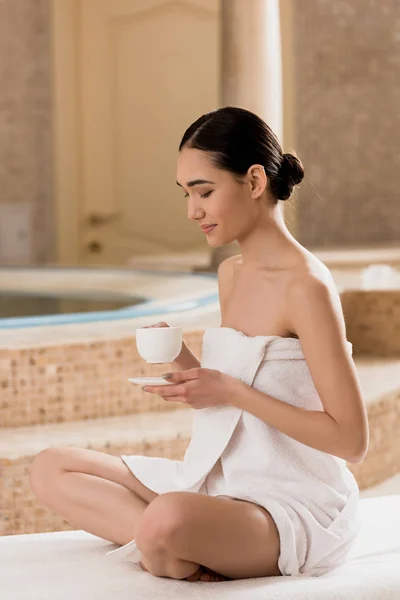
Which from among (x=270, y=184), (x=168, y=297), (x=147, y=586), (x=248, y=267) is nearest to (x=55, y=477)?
(x=147, y=586)

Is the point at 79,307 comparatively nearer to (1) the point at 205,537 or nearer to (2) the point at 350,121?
(1) the point at 205,537

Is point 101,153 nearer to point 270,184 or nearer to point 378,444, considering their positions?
point 378,444

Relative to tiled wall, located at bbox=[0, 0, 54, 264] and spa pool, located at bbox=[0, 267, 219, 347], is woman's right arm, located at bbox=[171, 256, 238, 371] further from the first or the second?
tiled wall, located at bbox=[0, 0, 54, 264]

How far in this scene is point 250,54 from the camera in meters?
5.97

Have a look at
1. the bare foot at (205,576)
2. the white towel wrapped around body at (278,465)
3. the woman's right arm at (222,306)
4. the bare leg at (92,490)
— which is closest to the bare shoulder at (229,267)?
the woman's right arm at (222,306)

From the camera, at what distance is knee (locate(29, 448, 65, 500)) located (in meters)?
2.17

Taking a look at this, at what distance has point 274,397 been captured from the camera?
76.8 inches

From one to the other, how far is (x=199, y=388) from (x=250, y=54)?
441 cm

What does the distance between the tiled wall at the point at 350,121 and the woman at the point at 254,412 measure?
6.45m

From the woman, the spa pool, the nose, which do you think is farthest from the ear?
the spa pool

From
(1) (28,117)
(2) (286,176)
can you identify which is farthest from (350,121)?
(2) (286,176)

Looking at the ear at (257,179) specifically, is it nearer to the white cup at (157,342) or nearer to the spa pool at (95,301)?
the white cup at (157,342)

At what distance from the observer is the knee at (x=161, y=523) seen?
179cm

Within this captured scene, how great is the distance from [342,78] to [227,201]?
269 inches
